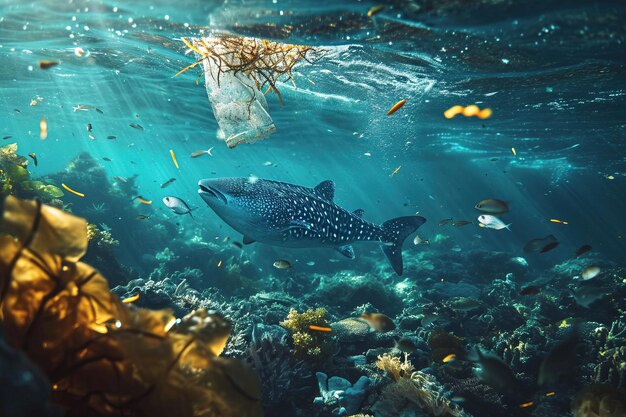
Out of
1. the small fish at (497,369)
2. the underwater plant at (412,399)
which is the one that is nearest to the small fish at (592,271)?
the small fish at (497,369)

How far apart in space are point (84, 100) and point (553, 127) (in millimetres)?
34186

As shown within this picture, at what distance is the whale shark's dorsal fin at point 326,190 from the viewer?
22.9 ft

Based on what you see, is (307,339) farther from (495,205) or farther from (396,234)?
(495,205)

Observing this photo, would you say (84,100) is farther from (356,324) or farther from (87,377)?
(87,377)

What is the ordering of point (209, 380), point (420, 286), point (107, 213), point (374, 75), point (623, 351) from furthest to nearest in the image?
point (107, 213), point (420, 286), point (374, 75), point (623, 351), point (209, 380)

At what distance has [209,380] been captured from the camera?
83.8 inches

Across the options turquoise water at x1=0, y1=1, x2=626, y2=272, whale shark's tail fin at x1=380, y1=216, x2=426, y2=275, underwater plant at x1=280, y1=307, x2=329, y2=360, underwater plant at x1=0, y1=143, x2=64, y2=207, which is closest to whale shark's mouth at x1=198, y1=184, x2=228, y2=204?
underwater plant at x1=280, y1=307, x2=329, y2=360

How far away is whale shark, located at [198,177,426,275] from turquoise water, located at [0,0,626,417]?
2083mm

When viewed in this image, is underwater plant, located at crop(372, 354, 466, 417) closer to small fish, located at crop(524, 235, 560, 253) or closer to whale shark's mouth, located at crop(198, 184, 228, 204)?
whale shark's mouth, located at crop(198, 184, 228, 204)

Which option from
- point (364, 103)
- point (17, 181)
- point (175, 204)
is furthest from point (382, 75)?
point (17, 181)

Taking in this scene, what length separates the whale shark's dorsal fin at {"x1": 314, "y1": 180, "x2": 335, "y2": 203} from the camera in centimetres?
699

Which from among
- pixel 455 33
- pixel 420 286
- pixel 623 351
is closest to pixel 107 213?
pixel 420 286

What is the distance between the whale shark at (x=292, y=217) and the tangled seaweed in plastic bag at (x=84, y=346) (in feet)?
8.97

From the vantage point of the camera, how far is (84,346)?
6.51ft
